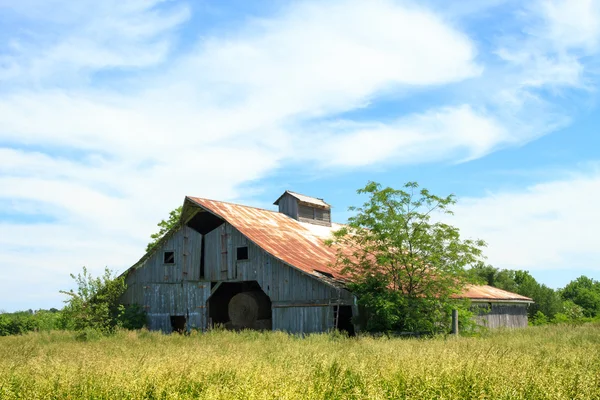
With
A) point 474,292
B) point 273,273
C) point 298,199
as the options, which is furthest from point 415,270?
point 298,199

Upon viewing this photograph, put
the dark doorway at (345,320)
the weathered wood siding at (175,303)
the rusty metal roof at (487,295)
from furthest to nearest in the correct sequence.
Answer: the rusty metal roof at (487,295) < the weathered wood siding at (175,303) < the dark doorway at (345,320)

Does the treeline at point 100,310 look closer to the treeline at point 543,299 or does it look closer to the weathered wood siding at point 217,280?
the weathered wood siding at point 217,280

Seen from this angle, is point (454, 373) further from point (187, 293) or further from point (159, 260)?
point (159, 260)

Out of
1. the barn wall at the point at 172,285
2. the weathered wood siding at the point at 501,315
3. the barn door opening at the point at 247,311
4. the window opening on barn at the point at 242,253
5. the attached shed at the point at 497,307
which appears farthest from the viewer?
the weathered wood siding at the point at 501,315

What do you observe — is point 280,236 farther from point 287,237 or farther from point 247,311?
point 247,311

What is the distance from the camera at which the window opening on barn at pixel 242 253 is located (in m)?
27.1

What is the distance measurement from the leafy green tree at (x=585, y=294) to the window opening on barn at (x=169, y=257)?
46009 mm

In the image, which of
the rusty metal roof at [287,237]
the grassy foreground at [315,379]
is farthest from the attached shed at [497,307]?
the grassy foreground at [315,379]

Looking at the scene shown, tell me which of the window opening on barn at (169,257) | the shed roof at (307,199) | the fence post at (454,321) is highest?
the shed roof at (307,199)

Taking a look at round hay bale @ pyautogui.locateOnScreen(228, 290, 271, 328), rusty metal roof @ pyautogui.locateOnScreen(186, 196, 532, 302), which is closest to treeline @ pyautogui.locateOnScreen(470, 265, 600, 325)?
rusty metal roof @ pyautogui.locateOnScreen(186, 196, 532, 302)

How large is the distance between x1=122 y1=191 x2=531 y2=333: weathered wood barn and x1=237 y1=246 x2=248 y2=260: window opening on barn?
5cm

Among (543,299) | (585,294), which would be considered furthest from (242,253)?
(585,294)

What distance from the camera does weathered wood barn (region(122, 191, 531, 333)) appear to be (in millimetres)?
24375

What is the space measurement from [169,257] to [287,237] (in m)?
6.25
